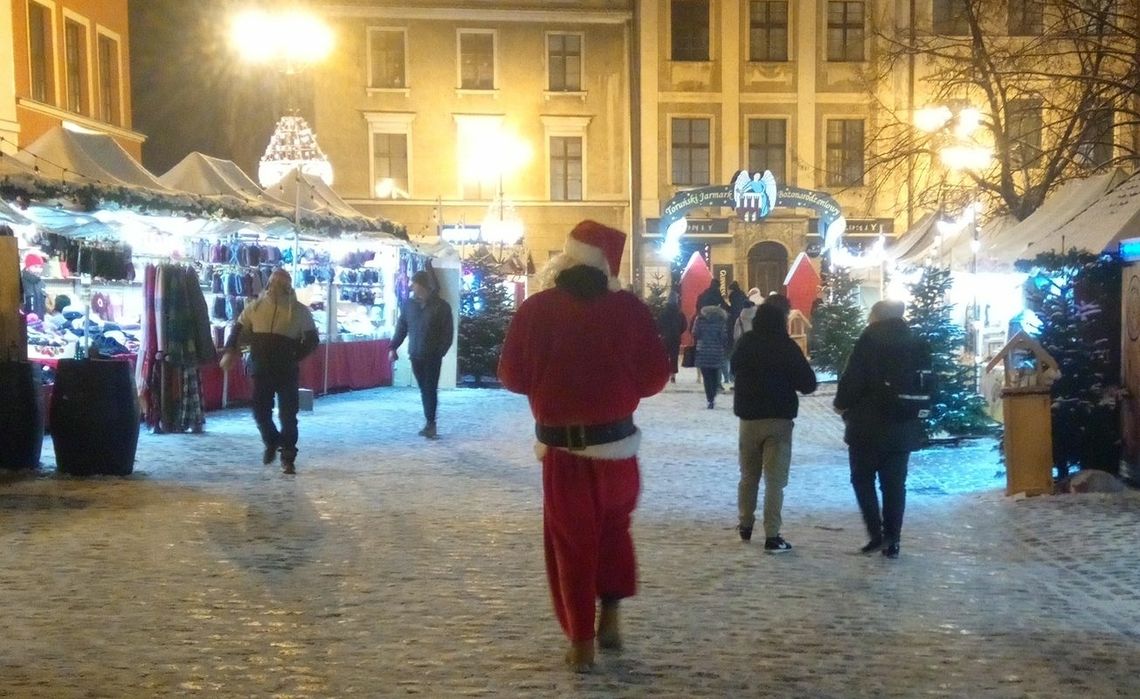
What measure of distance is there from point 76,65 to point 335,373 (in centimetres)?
1203

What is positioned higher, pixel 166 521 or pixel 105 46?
pixel 105 46

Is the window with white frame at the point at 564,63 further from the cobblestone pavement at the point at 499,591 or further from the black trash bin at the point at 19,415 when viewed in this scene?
the black trash bin at the point at 19,415

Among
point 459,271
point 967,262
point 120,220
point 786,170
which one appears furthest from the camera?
point 786,170

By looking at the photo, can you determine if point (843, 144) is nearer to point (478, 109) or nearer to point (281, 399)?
point (478, 109)

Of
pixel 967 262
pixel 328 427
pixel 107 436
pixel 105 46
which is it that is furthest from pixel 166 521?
pixel 105 46

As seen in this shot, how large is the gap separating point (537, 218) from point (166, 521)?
30.3m

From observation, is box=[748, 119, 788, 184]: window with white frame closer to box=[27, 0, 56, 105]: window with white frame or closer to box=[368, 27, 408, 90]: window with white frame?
box=[368, 27, 408, 90]: window with white frame

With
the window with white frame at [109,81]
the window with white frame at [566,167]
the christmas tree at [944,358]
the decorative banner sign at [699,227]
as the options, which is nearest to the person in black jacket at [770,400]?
the christmas tree at [944,358]

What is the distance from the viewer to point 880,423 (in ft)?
24.7

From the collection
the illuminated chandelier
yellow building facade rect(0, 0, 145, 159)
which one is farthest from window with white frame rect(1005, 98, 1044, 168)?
yellow building facade rect(0, 0, 145, 159)

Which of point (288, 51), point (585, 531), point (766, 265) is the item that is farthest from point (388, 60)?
point (585, 531)

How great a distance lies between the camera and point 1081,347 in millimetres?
10094

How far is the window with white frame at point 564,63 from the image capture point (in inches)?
1510

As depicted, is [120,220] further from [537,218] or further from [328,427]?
[537,218]
